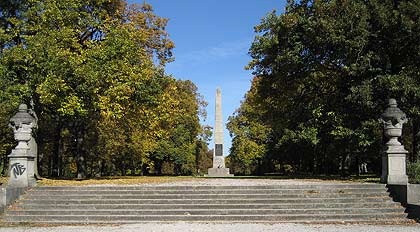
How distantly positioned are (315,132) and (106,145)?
17217mm

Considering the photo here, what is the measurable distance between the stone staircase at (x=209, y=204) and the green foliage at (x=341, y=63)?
668 cm

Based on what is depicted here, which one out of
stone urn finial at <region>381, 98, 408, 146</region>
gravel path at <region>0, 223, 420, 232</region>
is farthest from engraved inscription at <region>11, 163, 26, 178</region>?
stone urn finial at <region>381, 98, 408, 146</region>

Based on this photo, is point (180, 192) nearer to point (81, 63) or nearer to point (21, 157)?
point (21, 157)

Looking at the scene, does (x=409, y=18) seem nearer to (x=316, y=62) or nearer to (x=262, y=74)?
(x=316, y=62)

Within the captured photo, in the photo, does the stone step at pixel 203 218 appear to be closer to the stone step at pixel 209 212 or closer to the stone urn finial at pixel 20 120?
the stone step at pixel 209 212

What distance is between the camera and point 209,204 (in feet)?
45.2

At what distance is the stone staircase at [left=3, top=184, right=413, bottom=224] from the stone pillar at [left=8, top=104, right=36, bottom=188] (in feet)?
2.35

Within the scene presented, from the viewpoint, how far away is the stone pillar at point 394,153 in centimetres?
1502

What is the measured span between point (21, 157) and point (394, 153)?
1260 cm

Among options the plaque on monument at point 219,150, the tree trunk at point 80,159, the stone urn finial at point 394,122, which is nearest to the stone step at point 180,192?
the stone urn finial at point 394,122

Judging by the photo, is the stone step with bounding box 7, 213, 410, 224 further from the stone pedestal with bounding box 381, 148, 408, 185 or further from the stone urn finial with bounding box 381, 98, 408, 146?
the stone urn finial with bounding box 381, 98, 408, 146

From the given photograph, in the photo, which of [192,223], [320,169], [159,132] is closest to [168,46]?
[159,132]

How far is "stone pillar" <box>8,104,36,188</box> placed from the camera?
15.1m

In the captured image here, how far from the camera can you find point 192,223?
12484 millimetres
